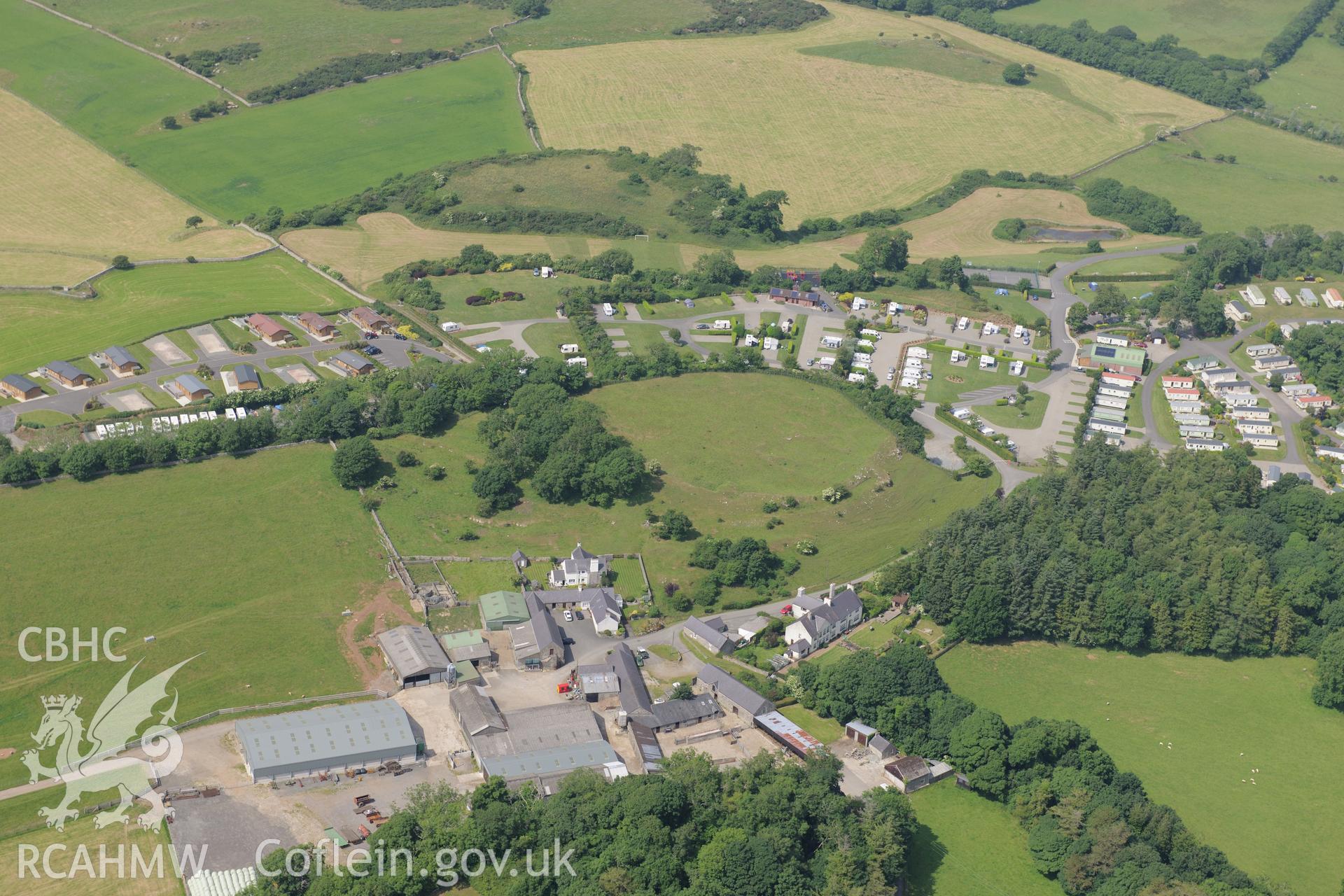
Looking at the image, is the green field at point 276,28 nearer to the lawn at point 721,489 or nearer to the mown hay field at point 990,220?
the mown hay field at point 990,220

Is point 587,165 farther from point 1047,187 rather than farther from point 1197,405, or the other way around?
point 1197,405

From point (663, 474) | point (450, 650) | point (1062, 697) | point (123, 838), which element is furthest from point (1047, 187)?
point (123, 838)

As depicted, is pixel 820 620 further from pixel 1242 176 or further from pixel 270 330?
pixel 1242 176

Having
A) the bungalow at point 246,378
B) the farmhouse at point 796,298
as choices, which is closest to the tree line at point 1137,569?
the farmhouse at point 796,298

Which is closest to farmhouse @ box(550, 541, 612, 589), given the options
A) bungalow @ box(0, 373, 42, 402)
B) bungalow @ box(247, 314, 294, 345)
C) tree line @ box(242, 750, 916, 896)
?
tree line @ box(242, 750, 916, 896)

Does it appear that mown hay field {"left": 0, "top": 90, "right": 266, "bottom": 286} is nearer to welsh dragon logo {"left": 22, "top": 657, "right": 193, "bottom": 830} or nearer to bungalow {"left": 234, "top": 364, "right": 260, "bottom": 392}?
bungalow {"left": 234, "top": 364, "right": 260, "bottom": 392}

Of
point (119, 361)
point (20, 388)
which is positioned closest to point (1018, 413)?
point (119, 361)
